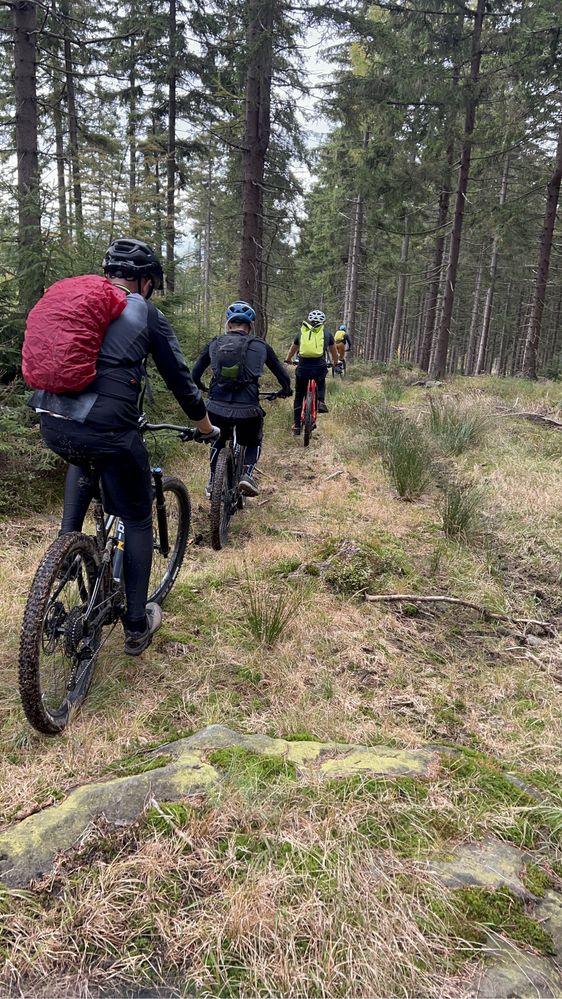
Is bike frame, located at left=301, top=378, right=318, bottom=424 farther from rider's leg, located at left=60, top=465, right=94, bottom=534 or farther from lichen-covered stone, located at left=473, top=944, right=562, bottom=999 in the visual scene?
lichen-covered stone, located at left=473, top=944, right=562, bottom=999

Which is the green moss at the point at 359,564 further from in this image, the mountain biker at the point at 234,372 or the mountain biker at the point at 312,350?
the mountain biker at the point at 312,350

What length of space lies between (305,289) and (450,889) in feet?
121

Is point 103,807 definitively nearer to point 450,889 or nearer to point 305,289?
point 450,889

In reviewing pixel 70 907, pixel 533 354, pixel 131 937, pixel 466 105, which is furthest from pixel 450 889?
pixel 533 354

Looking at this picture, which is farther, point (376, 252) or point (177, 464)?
point (376, 252)

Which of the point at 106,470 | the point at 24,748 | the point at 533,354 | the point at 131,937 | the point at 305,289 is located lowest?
the point at 24,748

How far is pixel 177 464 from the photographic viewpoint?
7133 millimetres

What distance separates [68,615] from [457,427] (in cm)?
717

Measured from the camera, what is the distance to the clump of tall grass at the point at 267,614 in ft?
10.5

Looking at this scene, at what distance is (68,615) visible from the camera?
233 centimetres

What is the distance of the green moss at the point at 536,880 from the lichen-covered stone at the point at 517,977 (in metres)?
0.22

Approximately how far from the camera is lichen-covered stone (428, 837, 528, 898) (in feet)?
5.07

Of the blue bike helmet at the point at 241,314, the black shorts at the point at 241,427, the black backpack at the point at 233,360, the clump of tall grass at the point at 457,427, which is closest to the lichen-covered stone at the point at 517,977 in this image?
the black shorts at the point at 241,427

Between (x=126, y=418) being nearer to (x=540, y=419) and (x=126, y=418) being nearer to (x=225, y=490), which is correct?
(x=225, y=490)
